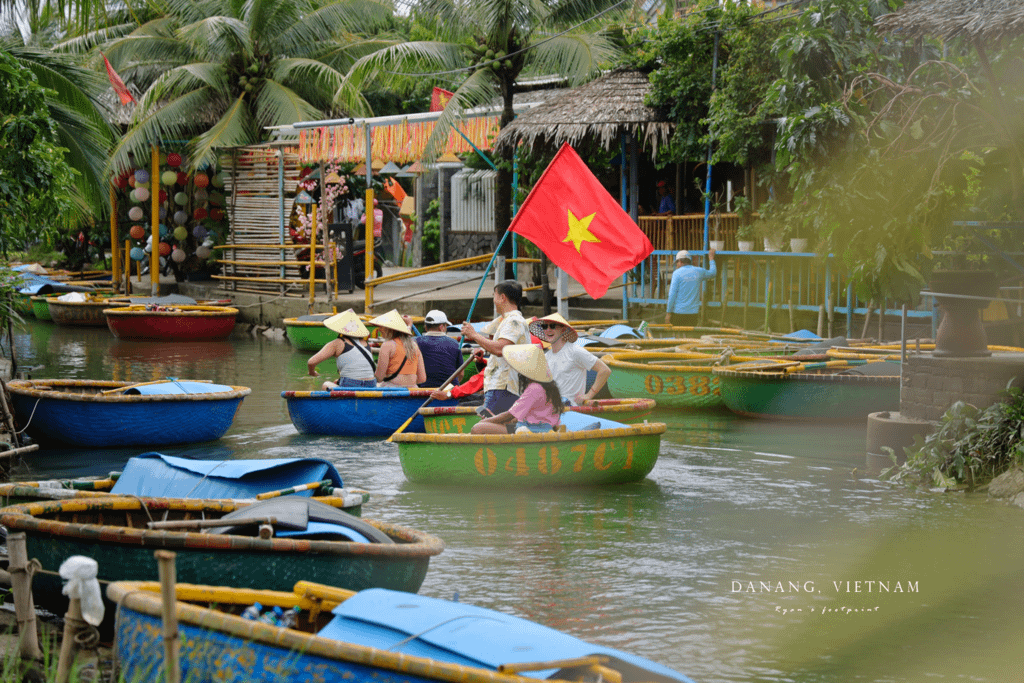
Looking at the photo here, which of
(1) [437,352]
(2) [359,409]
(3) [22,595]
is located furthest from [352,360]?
(3) [22,595]

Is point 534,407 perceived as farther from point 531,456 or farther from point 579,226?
point 579,226

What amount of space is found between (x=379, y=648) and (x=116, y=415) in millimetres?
8196

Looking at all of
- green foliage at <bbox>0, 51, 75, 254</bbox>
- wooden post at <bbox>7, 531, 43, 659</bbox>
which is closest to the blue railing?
green foliage at <bbox>0, 51, 75, 254</bbox>

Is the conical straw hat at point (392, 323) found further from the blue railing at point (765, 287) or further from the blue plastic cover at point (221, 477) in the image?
the blue railing at point (765, 287)

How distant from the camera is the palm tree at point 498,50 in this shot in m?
20.3

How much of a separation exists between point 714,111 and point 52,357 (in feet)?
42.7

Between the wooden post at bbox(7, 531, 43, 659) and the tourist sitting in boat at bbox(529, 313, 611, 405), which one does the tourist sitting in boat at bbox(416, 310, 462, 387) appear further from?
the wooden post at bbox(7, 531, 43, 659)

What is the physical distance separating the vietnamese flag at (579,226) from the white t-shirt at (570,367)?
66.9 inches

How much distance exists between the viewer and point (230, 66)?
86.1 feet

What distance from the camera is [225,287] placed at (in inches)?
1040

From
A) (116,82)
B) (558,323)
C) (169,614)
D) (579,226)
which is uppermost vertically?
(116,82)

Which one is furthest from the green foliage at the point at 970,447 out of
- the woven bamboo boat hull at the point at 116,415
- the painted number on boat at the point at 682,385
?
the woven bamboo boat hull at the point at 116,415

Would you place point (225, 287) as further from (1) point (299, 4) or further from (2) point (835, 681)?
(2) point (835, 681)

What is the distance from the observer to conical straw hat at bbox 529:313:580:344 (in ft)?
33.7
